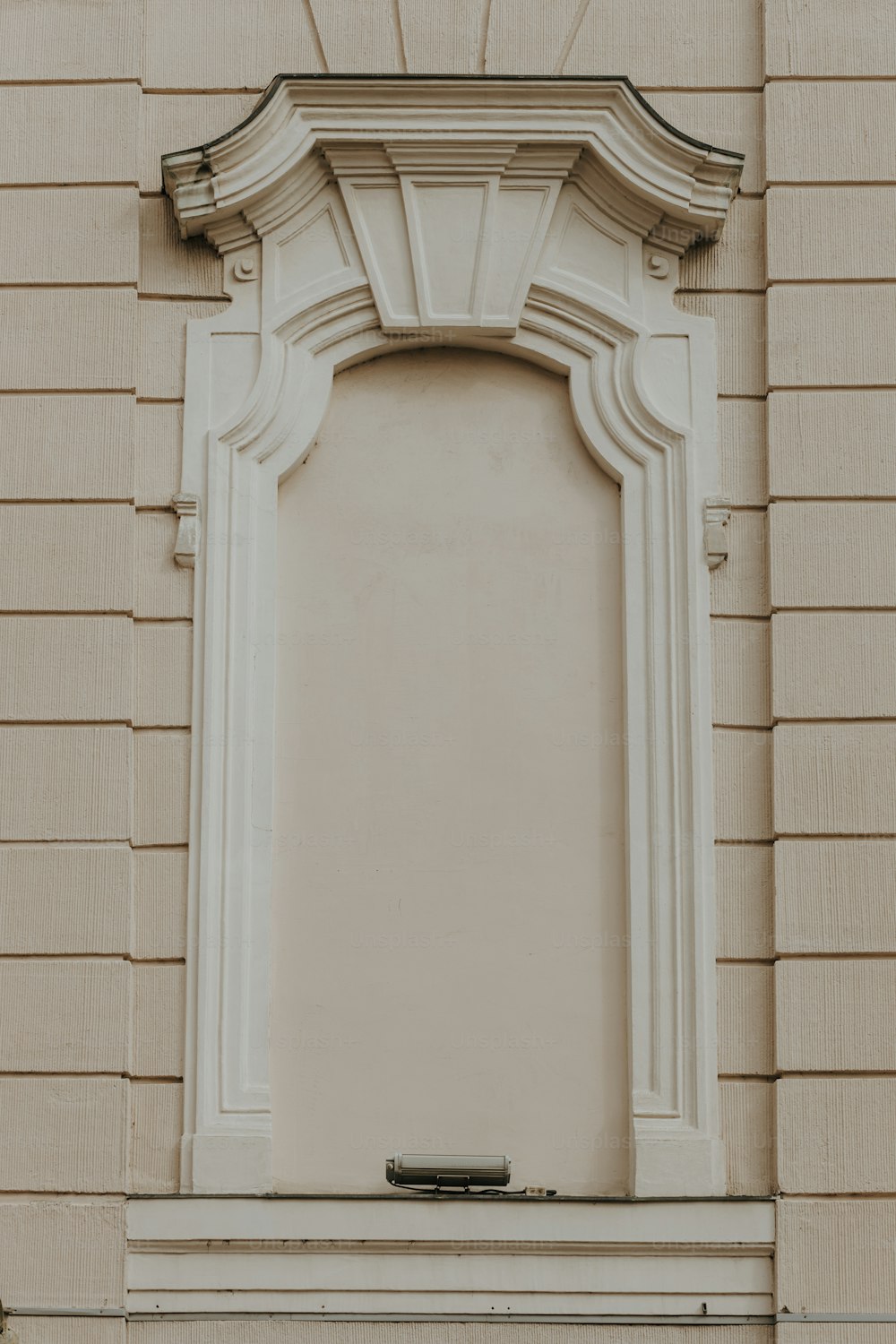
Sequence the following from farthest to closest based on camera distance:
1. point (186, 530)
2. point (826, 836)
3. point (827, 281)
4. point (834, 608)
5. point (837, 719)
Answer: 1. point (827, 281)
2. point (186, 530)
3. point (834, 608)
4. point (837, 719)
5. point (826, 836)

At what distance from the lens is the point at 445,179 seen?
28.1ft

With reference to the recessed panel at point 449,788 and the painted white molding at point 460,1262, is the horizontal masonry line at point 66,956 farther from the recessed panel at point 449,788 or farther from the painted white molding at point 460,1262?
the painted white molding at point 460,1262

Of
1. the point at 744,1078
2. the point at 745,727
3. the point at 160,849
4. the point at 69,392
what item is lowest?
the point at 744,1078

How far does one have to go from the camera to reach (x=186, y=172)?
841cm

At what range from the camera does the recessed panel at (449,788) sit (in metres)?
7.92

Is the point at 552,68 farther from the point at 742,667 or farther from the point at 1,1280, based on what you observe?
the point at 1,1280

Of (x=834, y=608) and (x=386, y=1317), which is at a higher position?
(x=834, y=608)

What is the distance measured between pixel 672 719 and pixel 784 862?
758 mm

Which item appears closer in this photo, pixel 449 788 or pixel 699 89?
pixel 449 788

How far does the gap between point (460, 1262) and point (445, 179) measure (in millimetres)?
4641

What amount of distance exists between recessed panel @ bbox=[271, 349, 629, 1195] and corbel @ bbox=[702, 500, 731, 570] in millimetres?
423

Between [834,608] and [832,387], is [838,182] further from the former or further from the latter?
[834,608]

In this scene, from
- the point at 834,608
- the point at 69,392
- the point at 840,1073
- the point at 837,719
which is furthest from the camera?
the point at 69,392

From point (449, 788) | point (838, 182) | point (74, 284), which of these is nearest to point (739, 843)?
point (449, 788)
